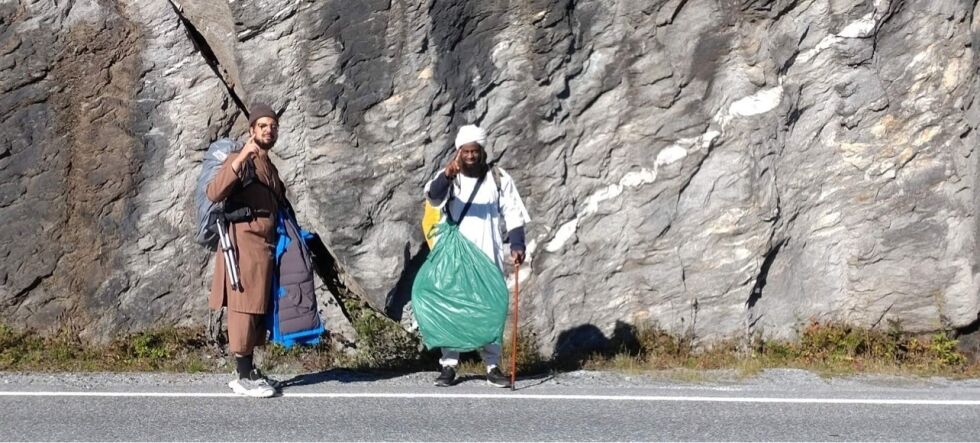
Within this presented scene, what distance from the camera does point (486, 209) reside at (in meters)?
7.08

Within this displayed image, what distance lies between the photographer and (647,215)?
8.71 m

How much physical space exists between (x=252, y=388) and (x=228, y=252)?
31.4 inches

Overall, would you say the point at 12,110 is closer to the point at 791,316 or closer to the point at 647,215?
the point at 647,215

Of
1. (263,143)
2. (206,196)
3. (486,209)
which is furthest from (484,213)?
(206,196)

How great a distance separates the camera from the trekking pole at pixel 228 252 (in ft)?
21.7

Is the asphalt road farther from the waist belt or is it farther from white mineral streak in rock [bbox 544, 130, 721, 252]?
white mineral streak in rock [bbox 544, 130, 721, 252]

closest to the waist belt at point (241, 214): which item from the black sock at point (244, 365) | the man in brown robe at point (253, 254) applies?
the man in brown robe at point (253, 254)

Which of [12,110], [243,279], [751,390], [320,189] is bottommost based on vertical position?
[751,390]

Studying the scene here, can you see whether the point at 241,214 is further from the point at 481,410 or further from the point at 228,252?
the point at 481,410

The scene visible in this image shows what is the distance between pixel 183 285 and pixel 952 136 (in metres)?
5.94

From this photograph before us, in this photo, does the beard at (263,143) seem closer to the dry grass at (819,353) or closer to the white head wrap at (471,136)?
the white head wrap at (471,136)

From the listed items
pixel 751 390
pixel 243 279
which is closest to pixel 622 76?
pixel 751 390

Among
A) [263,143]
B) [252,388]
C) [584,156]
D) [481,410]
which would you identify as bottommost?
[481,410]

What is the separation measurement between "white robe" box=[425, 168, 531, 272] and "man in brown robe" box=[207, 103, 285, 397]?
982mm
